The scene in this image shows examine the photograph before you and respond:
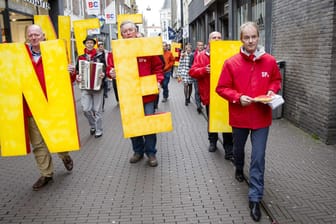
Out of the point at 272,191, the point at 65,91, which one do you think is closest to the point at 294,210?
the point at 272,191

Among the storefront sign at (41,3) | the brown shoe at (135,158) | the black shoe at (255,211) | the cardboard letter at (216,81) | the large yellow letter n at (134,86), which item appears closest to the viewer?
the black shoe at (255,211)

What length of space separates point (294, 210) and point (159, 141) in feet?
12.3

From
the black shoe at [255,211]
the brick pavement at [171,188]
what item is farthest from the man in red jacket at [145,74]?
the black shoe at [255,211]

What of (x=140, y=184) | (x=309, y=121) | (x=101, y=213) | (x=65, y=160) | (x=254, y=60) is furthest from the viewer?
(x=309, y=121)

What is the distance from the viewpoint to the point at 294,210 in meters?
4.35

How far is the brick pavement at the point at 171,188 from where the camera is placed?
4.36 metres

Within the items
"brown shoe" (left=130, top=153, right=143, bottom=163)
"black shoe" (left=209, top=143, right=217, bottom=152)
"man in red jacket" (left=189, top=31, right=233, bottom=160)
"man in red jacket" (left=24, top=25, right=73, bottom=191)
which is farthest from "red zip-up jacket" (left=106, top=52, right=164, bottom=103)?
"black shoe" (left=209, top=143, right=217, bottom=152)

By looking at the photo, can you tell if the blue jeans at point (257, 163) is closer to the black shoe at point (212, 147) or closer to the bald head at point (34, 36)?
the black shoe at point (212, 147)

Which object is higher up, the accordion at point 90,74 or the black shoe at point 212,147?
the accordion at point 90,74

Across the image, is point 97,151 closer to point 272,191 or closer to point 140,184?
point 140,184

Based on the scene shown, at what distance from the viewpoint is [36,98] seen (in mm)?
5062

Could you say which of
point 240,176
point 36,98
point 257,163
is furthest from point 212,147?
point 36,98

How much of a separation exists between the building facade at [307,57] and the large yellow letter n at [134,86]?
303 cm

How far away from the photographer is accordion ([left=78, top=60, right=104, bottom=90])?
299 inches
